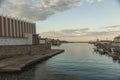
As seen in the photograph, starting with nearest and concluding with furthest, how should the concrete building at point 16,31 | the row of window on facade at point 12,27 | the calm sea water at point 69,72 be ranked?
1. the calm sea water at point 69,72
2. the concrete building at point 16,31
3. the row of window on facade at point 12,27

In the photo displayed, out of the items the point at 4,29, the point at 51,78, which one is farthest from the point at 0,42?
the point at 4,29

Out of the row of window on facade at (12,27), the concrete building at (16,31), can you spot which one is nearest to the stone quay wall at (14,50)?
the concrete building at (16,31)

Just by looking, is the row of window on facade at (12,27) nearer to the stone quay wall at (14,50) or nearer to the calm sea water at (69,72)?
the stone quay wall at (14,50)

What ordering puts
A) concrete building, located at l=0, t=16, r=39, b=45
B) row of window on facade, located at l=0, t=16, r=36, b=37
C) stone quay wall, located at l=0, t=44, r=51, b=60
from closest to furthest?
stone quay wall, located at l=0, t=44, r=51, b=60
concrete building, located at l=0, t=16, r=39, b=45
row of window on facade, located at l=0, t=16, r=36, b=37

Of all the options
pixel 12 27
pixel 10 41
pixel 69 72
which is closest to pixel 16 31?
pixel 12 27

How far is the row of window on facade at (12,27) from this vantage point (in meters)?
104

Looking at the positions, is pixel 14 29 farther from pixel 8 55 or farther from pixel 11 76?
pixel 11 76

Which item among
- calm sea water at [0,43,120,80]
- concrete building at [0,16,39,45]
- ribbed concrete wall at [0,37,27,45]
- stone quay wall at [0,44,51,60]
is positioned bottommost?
calm sea water at [0,43,120,80]

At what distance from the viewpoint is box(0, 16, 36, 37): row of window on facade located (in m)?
104

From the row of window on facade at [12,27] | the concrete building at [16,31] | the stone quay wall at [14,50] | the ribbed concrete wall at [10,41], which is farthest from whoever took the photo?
the row of window on facade at [12,27]

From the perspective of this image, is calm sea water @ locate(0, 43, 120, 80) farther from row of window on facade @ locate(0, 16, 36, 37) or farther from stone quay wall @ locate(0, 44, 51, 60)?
row of window on facade @ locate(0, 16, 36, 37)

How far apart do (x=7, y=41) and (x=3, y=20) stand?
49168mm

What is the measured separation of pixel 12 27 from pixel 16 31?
197 inches

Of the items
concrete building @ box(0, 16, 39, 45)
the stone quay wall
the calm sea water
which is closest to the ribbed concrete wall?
concrete building @ box(0, 16, 39, 45)
